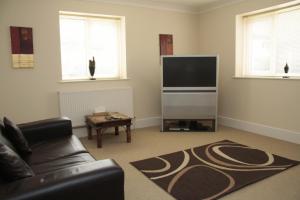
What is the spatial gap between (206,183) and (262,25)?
306cm

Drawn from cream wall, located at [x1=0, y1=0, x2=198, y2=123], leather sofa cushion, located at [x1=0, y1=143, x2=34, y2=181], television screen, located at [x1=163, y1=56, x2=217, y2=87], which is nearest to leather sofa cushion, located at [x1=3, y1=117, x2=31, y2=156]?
leather sofa cushion, located at [x1=0, y1=143, x2=34, y2=181]

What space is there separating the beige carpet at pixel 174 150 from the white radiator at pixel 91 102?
43 cm

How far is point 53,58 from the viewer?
154 inches

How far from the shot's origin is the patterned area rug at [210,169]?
7.85 feet

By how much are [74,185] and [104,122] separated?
2.28 meters

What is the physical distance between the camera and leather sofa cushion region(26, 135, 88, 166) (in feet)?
7.10

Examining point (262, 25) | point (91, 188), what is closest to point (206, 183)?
point (91, 188)

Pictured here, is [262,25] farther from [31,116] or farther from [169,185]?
[31,116]

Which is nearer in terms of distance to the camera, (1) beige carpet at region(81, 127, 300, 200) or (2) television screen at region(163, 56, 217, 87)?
(1) beige carpet at region(81, 127, 300, 200)

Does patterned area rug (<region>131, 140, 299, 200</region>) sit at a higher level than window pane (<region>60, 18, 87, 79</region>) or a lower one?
lower

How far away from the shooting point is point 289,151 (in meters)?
3.34

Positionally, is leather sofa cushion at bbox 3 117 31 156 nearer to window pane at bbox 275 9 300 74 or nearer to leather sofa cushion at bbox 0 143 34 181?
leather sofa cushion at bbox 0 143 34 181

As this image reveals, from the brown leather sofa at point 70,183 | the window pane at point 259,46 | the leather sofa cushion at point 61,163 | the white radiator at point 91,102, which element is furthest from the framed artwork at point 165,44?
the brown leather sofa at point 70,183

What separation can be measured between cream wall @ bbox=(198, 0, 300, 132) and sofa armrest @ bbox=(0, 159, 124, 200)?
126 inches
